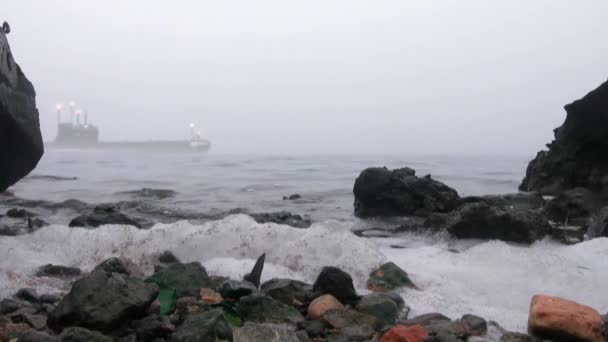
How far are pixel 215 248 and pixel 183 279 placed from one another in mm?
1511

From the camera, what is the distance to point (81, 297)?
8.48ft

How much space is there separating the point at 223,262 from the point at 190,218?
4898 millimetres

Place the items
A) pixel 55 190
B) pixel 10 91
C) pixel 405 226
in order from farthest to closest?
pixel 55 190 → pixel 405 226 → pixel 10 91

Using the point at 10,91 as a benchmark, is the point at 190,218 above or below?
below

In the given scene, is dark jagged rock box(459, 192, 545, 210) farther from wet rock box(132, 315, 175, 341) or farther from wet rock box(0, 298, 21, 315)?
wet rock box(0, 298, 21, 315)

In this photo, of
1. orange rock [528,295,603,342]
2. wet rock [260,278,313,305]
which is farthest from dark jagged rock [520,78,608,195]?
wet rock [260,278,313,305]

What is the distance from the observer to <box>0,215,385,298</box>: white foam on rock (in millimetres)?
4395

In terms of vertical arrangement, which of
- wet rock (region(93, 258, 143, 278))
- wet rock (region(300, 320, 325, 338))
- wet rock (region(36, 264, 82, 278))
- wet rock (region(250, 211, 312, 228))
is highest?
wet rock (region(300, 320, 325, 338))

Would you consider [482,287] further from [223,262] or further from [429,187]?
[429,187]

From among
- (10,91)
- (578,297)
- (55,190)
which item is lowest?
(55,190)

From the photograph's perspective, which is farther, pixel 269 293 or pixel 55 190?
pixel 55 190

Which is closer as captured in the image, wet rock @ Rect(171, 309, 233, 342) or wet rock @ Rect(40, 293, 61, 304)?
wet rock @ Rect(171, 309, 233, 342)

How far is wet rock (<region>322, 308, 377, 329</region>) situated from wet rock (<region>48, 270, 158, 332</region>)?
3.58 feet

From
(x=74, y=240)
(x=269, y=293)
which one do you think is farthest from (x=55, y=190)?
(x=269, y=293)
